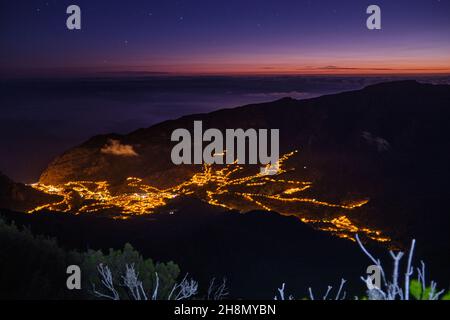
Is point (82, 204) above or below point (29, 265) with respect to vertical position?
below

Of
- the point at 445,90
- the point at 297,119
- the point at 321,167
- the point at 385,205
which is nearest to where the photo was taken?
the point at 385,205

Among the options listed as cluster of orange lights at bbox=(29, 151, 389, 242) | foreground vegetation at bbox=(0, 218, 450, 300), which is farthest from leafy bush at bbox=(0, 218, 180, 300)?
cluster of orange lights at bbox=(29, 151, 389, 242)

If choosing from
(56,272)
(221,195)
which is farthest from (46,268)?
(221,195)

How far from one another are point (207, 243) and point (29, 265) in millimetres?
20120

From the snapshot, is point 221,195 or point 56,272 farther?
point 221,195

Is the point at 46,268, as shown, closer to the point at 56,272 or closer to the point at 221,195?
the point at 56,272

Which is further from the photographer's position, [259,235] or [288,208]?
[288,208]

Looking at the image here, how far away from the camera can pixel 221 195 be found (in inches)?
1879

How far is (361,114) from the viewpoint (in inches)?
2571

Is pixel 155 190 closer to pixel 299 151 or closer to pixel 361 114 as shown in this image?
pixel 299 151

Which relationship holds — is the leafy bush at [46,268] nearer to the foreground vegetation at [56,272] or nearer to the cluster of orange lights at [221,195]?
the foreground vegetation at [56,272]

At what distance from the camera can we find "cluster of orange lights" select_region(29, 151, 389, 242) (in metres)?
40.7

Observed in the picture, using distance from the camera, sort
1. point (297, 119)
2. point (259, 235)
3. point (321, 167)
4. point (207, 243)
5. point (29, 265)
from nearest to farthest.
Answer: point (29, 265) < point (207, 243) < point (259, 235) < point (321, 167) < point (297, 119)
